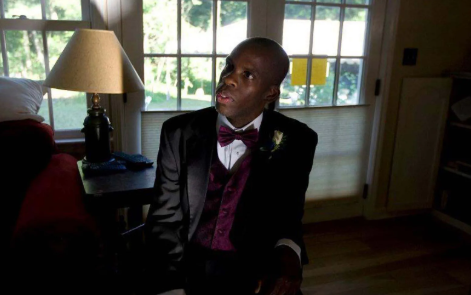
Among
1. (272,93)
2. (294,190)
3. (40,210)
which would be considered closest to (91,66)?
(40,210)

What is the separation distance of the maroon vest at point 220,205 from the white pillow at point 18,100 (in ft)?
3.28

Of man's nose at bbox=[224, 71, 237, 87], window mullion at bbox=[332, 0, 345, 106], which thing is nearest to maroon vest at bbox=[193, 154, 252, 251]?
man's nose at bbox=[224, 71, 237, 87]

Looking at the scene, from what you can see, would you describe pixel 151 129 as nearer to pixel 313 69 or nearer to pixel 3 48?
pixel 3 48

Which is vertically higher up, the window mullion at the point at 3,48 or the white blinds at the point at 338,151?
the window mullion at the point at 3,48

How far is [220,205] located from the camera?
1186 millimetres

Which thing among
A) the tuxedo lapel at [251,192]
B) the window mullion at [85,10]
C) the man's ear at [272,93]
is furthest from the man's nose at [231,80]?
the window mullion at [85,10]

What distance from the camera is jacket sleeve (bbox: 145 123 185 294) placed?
3.86 ft

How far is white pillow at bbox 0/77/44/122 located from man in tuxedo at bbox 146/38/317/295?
870 millimetres

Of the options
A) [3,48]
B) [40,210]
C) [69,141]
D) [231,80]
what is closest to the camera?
[231,80]

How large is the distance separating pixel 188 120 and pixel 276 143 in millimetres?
270

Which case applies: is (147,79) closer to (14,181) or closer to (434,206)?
(14,181)

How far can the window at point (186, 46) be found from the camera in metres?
2.15

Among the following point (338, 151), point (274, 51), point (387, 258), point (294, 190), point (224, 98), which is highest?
point (274, 51)

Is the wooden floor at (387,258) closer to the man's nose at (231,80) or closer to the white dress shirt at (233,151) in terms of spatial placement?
the white dress shirt at (233,151)
